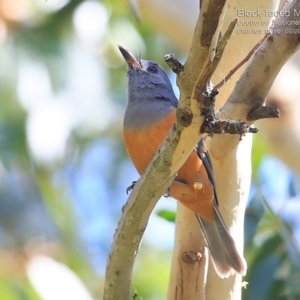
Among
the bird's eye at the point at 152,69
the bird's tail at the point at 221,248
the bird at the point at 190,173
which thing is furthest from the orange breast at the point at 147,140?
the bird's eye at the point at 152,69

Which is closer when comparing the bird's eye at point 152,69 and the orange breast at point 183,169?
the orange breast at point 183,169

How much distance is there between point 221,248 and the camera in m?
3.20

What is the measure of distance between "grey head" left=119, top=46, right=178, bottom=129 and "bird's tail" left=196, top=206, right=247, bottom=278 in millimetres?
550

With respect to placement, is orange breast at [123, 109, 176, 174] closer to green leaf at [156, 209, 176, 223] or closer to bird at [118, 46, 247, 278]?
bird at [118, 46, 247, 278]

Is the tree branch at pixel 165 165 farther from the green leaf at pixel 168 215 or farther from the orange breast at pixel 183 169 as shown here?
the green leaf at pixel 168 215

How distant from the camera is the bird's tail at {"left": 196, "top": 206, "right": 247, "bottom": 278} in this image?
2926 mm

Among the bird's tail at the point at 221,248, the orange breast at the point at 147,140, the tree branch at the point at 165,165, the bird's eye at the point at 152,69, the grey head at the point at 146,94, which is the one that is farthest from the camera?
the bird's eye at the point at 152,69

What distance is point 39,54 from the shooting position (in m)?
6.16

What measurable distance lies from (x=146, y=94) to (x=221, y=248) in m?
0.94

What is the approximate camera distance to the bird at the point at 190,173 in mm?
2949

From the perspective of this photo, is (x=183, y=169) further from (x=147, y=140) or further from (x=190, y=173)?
(x=147, y=140)

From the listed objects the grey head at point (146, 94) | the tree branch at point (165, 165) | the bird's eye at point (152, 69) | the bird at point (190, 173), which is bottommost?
the tree branch at point (165, 165)

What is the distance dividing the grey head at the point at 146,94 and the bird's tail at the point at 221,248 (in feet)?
1.80

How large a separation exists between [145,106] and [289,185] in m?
0.98
